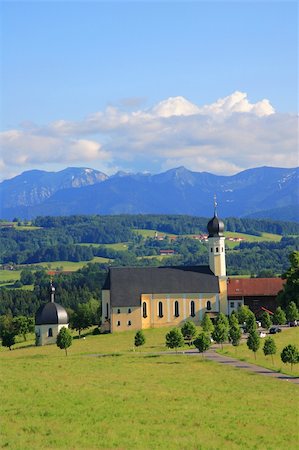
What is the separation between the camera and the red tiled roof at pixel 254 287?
363ft

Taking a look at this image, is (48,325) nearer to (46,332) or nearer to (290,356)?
(46,332)

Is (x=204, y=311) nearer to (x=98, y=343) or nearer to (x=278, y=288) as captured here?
(x=278, y=288)

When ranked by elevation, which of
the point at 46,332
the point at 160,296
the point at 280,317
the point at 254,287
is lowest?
the point at 46,332

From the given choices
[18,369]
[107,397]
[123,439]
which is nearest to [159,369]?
[18,369]

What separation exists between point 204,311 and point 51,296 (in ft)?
67.6

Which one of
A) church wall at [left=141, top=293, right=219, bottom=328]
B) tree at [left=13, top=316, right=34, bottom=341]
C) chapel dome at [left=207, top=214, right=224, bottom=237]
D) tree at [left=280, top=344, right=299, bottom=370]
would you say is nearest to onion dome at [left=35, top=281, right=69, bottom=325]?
church wall at [left=141, top=293, right=219, bottom=328]

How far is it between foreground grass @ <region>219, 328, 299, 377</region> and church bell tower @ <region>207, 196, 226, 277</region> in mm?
21846

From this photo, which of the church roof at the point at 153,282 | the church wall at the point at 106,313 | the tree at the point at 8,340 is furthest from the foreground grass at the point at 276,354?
the tree at the point at 8,340

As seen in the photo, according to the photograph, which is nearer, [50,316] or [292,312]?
[292,312]

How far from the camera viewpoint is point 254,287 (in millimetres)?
111875

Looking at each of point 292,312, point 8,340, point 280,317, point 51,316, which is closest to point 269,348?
point 292,312

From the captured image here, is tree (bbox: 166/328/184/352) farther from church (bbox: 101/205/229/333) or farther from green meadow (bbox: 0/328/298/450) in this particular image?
church (bbox: 101/205/229/333)

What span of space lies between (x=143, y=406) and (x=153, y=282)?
6338cm

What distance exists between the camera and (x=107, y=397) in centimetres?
4572
